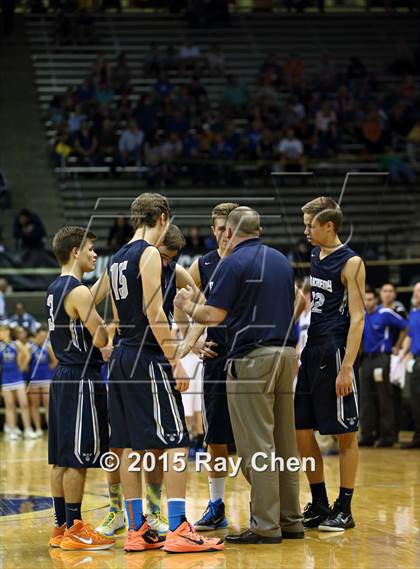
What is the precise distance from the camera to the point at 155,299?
6273 mm

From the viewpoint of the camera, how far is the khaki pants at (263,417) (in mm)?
6375

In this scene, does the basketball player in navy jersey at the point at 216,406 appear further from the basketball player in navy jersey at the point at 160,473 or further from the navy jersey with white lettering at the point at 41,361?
the navy jersey with white lettering at the point at 41,361

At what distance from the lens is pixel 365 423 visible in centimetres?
1309

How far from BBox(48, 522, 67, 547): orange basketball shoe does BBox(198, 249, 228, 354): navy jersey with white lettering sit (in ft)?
5.06

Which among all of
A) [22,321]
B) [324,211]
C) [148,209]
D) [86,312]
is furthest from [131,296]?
[22,321]

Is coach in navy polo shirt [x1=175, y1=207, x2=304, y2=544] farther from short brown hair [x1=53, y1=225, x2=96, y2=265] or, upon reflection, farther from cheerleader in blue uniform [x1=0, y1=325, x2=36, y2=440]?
cheerleader in blue uniform [x1=0, y1=325, x2=36, y2=440]

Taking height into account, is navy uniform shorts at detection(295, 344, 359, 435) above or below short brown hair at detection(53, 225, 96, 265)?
below

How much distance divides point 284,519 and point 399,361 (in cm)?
661

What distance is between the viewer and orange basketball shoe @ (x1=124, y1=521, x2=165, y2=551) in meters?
6.32

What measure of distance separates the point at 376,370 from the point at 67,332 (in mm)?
7124

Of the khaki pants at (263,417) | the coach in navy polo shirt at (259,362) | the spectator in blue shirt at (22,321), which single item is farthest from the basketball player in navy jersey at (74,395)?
the spectator in blue shirt at (22,321)

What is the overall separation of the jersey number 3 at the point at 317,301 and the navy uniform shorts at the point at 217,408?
2.30ft

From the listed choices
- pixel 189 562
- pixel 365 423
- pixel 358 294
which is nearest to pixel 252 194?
pixel 365 423

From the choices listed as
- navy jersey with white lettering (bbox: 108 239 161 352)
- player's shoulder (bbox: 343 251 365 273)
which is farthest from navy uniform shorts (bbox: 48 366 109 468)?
player's shoulder (bbox: 343 251 365 273)
